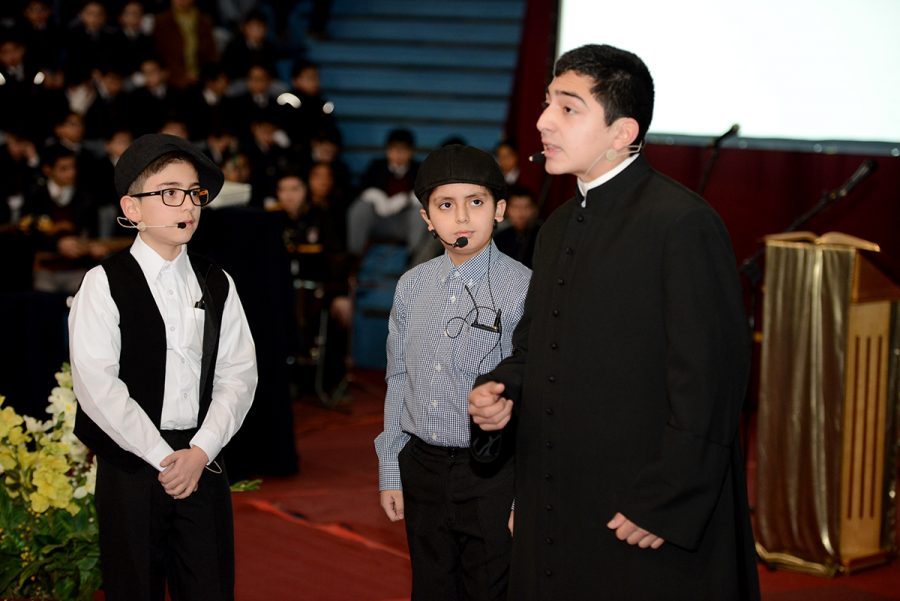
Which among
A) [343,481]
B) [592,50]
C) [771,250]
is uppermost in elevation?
[592,50]

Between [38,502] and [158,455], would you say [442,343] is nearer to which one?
[158,455]

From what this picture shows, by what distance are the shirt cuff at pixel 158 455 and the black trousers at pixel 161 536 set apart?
5 cm

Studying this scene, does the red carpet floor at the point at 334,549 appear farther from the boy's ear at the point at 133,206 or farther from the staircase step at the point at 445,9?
the staircase step at the point at 445,9

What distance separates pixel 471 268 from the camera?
249cm

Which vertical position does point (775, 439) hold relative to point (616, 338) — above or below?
below

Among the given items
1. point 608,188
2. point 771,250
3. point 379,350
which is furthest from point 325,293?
point 608,188

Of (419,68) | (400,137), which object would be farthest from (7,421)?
(419,68)

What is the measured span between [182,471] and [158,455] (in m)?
0.06

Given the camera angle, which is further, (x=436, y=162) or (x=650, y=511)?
(x=436, y=162)

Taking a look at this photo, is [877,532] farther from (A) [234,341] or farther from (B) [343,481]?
(A) [234,341]

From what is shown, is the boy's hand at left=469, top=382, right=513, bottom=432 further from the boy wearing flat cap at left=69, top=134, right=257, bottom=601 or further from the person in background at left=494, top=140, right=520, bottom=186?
the person in background at left=494, top=140, right=520, bottom=186

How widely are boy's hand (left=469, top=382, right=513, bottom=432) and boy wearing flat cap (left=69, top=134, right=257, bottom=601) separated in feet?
2.45

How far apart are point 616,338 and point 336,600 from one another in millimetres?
1945

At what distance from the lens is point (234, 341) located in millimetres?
2600
